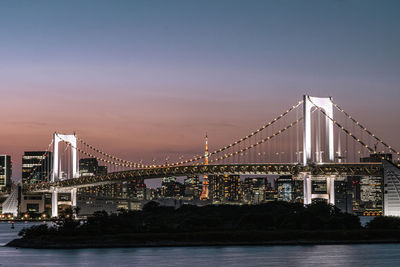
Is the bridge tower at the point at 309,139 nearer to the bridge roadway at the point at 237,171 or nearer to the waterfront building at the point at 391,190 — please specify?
the bridge roadway at the point at 237,171

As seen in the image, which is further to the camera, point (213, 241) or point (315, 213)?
point (315, 213)

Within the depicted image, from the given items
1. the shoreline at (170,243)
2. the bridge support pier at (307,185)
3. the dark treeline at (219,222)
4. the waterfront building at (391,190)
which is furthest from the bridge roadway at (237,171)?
the shoreline at (170,243)

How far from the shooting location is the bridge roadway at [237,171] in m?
81.5

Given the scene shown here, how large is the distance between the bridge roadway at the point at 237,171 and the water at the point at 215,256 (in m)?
20.3

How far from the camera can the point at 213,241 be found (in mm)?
63188

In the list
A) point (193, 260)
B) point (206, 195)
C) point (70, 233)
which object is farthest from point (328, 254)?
point (206, 195)

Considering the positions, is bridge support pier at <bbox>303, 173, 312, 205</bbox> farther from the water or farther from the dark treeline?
the water

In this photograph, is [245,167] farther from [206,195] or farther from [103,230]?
[206,195]

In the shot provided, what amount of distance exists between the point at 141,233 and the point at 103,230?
2.81 metres

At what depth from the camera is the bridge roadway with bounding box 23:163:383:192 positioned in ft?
267

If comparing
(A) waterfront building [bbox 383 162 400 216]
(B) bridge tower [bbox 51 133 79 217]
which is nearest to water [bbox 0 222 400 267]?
(A) waterfront building [bbox 383 162 400 216]

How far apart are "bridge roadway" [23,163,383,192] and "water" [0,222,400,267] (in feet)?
66.6

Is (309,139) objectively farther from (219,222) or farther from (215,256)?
(215,256)

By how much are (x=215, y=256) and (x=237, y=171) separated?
35219mm
